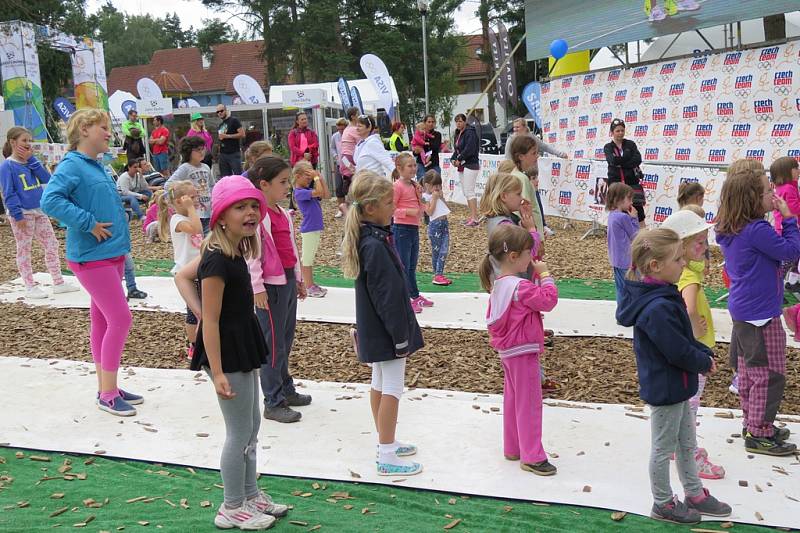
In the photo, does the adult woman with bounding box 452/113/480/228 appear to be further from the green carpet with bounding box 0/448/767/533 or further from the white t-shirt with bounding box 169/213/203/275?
the green carpet with bounding box 0/448/767/533

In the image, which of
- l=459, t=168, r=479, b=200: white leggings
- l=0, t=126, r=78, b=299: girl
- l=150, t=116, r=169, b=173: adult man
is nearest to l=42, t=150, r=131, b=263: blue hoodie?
l=0, t=126, r=78, b=299: girl

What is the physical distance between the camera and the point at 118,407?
5383mm

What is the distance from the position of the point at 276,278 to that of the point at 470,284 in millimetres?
5159

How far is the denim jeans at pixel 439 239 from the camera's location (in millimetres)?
9621

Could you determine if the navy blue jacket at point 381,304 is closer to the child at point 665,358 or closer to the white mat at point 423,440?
the white mat at point 423,440

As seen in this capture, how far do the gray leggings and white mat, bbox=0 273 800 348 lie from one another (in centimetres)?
404

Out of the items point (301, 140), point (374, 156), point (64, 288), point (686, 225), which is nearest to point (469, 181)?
point (301, 140)

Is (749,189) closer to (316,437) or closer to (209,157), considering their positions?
(316,437)

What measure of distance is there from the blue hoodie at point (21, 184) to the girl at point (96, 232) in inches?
160

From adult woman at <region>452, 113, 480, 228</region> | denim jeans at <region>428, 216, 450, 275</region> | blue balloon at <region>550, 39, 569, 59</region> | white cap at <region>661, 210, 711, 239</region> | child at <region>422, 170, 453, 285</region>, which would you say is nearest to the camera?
white cap at <region>661, 210, 711, 239</region>

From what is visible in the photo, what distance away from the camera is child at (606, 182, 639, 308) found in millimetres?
6953

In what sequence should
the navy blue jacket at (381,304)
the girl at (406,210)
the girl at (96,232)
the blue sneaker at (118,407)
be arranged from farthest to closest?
the girl at (406,210), the blue sneaker at (118,407), the girl at (96,232), the navy blue jacket at (381,304)

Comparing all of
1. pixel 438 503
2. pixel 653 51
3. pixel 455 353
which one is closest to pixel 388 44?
pixel 653 51

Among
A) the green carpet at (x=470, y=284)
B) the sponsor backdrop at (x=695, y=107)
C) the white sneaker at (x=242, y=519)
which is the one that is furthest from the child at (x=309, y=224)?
the sponsor backdrop at (x=695, y=107)
